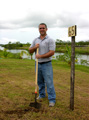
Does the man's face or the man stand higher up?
the man's face

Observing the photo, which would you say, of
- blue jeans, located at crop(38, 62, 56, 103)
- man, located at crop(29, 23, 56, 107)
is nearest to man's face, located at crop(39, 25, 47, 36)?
man, located at crop(29, 23, 56, 107)

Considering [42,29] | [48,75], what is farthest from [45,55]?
[42,29]

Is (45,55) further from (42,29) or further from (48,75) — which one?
(42,29)

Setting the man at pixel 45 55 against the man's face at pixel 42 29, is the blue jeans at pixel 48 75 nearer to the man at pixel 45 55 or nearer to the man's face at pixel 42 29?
the man at pixel 45 55

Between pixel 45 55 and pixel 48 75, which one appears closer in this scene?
pixel 45 55

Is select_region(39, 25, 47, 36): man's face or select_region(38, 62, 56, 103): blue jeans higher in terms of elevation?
select_region(39, 25, 47, 36): man's face

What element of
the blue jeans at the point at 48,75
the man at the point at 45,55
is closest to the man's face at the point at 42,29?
the man at the point at 45,55

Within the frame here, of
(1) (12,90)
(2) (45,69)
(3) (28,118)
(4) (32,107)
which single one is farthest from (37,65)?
(1) (12,90)

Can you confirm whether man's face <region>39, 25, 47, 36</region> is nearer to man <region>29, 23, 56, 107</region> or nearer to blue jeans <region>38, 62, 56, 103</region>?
Result: man <region>29, 23, 56, 107</region>

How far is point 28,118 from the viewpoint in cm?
279

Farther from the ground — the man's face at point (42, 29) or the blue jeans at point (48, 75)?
the man's face at point (42, 29)

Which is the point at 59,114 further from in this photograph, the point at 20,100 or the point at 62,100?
the point at 20,100

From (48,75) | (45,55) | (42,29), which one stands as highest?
(42,29)

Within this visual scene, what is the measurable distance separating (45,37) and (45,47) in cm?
25
